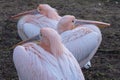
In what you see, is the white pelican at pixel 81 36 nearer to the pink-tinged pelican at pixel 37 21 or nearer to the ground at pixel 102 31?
the pink-tinged pelican at pixel 37 21

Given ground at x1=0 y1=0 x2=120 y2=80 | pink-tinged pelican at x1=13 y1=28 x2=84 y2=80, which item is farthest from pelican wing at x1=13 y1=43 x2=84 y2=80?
ground at x1=0 y1=0 x2=120 y2=80

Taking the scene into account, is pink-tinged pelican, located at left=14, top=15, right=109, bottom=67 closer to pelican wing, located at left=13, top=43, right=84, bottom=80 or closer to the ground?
the ground

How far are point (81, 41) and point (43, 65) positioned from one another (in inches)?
35.0

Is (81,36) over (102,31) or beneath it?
over

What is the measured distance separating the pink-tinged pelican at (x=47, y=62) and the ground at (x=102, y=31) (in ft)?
3.14

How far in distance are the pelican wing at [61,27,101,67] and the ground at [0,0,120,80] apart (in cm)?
35

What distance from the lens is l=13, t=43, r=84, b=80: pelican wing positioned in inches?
131

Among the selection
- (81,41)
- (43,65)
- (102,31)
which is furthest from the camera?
(102,31)

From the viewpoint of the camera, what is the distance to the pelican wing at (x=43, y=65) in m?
3.32

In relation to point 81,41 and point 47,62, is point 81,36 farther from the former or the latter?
point 47,62

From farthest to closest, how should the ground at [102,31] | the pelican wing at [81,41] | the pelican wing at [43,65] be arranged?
the ground at [102,31] < the pelican wing at [81,41] < the pelican wing at [43,65]

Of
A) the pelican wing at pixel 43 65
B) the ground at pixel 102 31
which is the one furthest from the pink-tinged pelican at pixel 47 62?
the ground at pixel 102 31

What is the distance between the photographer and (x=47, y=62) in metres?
3.38

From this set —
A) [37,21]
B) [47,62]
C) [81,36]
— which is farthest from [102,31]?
[47,62]
